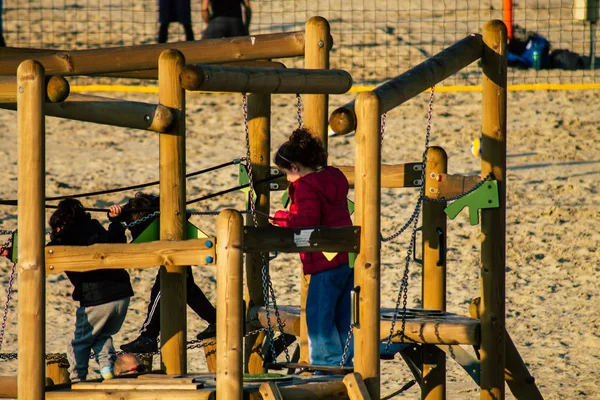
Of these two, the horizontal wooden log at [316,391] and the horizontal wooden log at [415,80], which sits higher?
the horizontal wooden log at [415,80]

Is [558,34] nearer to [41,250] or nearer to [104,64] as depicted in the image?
[104,64]

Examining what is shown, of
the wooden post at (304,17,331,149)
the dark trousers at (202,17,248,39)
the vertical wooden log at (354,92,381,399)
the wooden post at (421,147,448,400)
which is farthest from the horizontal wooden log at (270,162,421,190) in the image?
the dark trousers at (202,17,248,39)

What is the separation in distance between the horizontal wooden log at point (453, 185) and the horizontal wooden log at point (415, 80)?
77 cm

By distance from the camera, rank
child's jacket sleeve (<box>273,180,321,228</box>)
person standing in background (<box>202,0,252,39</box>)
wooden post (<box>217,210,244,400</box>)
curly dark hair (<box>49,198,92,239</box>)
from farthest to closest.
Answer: person standing in background (<box>202,0,252,39</box>) → curly dark hair (<box>49,198,92,239</box>) → child's jacket sleeve (<box>273,180,321,228</box>) → wooden post (<box>217,210,244,400</box>)

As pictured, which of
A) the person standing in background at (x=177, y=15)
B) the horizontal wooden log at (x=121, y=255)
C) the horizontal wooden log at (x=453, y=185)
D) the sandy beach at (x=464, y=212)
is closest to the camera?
the horizontal wooden log at (x=121, y=255)

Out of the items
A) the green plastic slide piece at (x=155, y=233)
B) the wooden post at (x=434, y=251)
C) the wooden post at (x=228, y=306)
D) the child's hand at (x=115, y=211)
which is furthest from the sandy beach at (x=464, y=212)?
the wooden post at (x=228, y=306)

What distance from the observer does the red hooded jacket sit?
19.0 feet

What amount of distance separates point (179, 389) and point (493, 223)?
2202mm

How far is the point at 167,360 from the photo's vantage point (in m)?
5.91

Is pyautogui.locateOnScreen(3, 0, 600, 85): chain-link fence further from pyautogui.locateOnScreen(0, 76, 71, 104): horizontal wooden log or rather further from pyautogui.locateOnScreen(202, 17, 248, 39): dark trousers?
pyautogui.locateOnScreen(0, 76, 71, 104): horizontal wooden log

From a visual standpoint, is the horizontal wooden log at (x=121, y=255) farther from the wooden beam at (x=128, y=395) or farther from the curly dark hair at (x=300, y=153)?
the curly dark hair at (x=300, y=153)

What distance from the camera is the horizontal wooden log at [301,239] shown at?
5234 millimetres

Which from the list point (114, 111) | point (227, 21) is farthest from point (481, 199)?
point (227, 21)

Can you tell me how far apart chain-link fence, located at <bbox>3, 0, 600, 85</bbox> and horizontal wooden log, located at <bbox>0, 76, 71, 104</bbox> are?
Result: 33.0 ft
